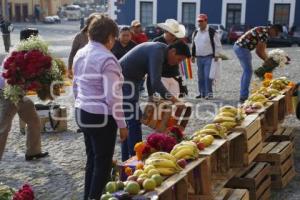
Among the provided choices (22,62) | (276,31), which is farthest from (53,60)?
(276,31)

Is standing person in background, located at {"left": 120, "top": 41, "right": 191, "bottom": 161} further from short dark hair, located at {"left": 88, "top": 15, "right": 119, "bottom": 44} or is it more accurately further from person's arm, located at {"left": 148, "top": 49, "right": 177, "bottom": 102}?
short dark hair, located at {"left": 88, "top": 15, "right": 119, "bottom": 44}

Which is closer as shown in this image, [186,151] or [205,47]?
[186,151]

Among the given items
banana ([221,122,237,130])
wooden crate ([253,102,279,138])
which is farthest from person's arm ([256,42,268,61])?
banana ([221,122,237,130])

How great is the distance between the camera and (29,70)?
5.66 meters

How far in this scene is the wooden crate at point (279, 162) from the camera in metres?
5.72

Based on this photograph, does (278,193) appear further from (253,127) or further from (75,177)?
(75,177)

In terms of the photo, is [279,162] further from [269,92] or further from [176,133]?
[269,92]

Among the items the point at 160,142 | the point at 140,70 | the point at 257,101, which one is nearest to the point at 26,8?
the point at 257,101

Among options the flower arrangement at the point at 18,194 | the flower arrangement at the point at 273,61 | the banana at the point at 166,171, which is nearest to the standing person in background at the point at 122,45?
the flower arrangement at the point at 273,61

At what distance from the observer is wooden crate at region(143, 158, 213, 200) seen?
145 inches

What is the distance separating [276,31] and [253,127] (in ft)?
14.5

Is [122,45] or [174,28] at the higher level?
[174,28]

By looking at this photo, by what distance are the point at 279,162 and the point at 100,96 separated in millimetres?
2371

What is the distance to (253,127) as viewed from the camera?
17.8ft
